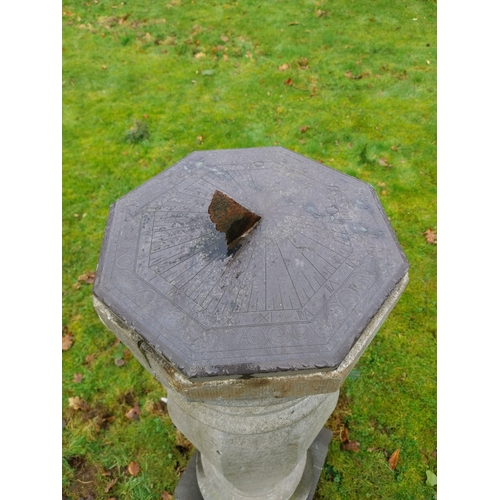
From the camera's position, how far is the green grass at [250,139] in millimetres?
2973

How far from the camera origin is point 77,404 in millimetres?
3158

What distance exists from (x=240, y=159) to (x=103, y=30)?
19.8ft

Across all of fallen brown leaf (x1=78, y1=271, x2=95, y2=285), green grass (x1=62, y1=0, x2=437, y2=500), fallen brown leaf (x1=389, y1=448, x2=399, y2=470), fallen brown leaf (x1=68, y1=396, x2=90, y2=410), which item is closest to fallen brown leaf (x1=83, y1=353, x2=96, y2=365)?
green grass (x1=62, y1=0, x2=437, y2=500)

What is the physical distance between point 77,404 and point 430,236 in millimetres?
3504

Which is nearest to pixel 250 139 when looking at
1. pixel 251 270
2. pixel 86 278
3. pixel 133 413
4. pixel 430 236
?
pixel 430 236

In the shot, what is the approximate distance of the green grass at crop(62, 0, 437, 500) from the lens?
9.75 feet

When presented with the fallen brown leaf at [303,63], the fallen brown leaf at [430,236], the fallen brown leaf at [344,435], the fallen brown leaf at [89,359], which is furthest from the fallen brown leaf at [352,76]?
the fallen brown leaf at [89,359]

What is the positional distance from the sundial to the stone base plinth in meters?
1.72

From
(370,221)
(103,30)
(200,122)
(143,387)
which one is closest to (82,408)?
(143,387)

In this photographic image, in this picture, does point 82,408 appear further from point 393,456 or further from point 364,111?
point 364,111

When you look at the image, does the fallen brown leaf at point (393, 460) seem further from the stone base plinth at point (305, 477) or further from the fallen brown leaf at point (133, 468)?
the fallen brown leaf at point (133, 468)

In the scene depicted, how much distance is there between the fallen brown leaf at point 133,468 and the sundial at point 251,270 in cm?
180

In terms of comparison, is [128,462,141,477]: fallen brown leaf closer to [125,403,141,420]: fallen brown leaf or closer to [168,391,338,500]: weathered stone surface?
[125,403,141,420]: fallen brown leaf

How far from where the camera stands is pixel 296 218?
1.94 meters
